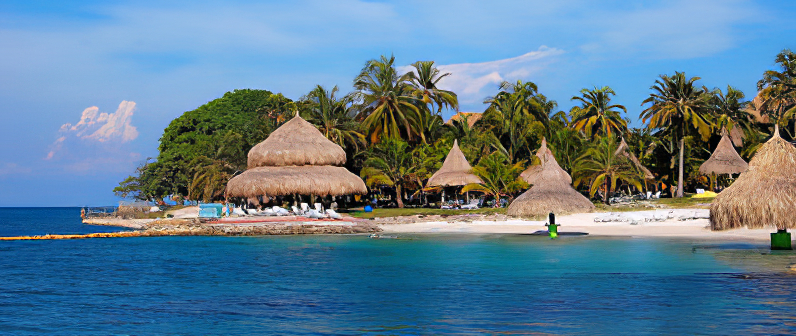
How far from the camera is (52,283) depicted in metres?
17.2

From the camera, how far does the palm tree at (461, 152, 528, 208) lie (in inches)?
1441

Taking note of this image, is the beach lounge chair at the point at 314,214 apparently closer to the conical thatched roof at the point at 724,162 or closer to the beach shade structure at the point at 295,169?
the beach shade structure at the point at 295,169

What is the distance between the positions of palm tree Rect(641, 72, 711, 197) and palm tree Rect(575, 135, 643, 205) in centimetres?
715

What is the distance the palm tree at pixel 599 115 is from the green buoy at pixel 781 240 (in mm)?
27262

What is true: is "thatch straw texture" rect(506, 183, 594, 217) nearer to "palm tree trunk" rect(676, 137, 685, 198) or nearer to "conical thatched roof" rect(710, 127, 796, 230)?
"conical thatched roof" rect(710, 127, 796, 230)

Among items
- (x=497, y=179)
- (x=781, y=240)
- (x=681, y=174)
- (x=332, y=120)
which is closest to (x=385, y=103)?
(x=332, y=120)

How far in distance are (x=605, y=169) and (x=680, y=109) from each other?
962 centimetres

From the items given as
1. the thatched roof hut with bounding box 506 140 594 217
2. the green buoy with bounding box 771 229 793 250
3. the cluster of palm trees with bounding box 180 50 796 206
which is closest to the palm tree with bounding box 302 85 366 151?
the cluster of palm trees with bounding box 180 50 796 206

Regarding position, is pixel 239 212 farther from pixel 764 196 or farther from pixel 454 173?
pixel 764 196

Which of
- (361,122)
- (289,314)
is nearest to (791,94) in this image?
(361,122)

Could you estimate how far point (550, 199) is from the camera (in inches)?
1247

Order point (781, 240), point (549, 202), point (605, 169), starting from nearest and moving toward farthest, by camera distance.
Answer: point (781, 240)
point (549, 202)
point (605, 169)

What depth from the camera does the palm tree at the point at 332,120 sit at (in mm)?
42719

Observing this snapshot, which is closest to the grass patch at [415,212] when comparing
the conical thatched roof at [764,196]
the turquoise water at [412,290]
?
the turquoise water at [412,290]
